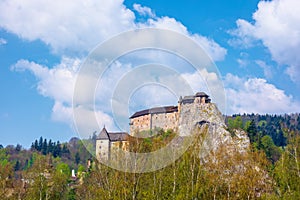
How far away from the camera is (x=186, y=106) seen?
92688 mm

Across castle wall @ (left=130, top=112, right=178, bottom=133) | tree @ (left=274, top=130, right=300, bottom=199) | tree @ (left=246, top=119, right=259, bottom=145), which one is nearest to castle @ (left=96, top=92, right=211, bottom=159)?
castle wall @ (left=130, top=112, right=178, bottom=133)

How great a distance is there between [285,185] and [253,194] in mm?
6525

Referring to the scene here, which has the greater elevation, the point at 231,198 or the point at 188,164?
the point at 188,164

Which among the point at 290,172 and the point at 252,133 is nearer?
the point at 290,172

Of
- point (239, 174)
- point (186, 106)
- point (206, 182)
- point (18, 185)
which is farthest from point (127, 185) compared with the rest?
point (186, 106)

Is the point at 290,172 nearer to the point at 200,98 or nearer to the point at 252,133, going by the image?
the point at 252,133

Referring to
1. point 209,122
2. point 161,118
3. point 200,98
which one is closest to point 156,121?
point 161,118

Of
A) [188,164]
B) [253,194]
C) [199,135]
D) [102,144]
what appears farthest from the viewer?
[102,144]

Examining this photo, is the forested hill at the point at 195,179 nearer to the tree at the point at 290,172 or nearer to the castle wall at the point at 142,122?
the tree at the point at 290,172

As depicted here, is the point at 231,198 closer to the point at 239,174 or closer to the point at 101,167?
the point at 239,174

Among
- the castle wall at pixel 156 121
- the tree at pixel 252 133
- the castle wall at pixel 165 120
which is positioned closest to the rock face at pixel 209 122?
the castle wall at pixel 165 120

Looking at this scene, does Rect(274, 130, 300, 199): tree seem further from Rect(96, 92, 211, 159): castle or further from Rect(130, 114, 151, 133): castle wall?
Rect(130, 114, 151, 133): castle wall

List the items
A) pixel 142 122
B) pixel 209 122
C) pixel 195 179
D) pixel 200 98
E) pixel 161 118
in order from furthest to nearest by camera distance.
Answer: pixel 142 122 < pixel 161 118 < pixel 200 98 < pixel 209 122 < pixel 195 179

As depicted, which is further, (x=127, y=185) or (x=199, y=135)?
(x=199, y=135)
